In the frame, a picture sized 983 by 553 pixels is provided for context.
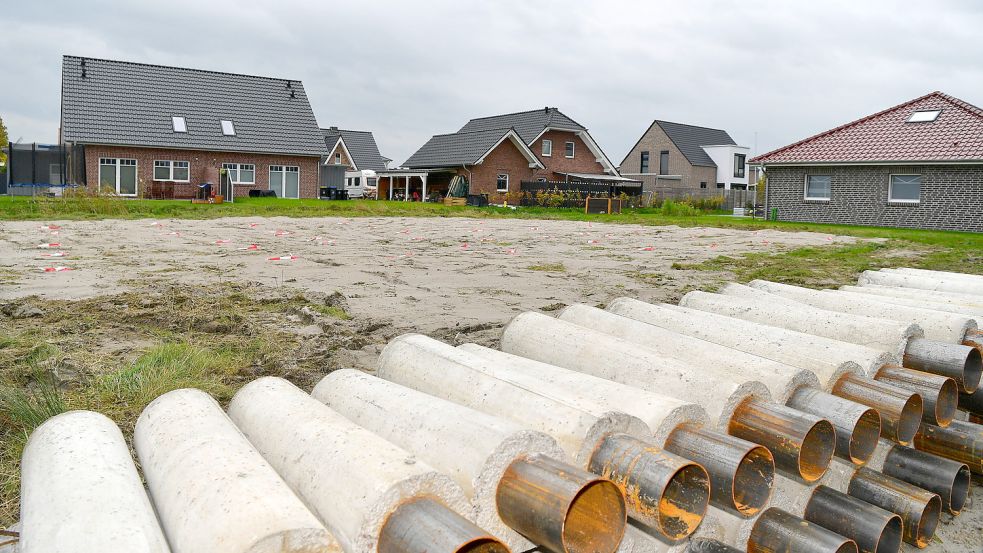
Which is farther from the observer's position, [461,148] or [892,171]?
[461,148]

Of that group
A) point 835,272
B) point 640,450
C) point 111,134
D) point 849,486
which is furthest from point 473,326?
point 111,134

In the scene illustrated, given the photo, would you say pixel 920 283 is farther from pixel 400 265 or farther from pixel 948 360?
pixel 400 265

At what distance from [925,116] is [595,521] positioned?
26896 mm

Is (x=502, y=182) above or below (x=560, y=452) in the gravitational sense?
above

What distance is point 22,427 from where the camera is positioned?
10.8 ft

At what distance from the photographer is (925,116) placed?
24328 millimetres

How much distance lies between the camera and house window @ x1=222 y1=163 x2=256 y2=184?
32.5 meters

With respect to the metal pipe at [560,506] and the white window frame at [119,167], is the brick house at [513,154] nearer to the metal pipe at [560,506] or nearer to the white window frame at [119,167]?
the white window frame at [119,167]

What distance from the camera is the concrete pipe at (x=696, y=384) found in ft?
8.72

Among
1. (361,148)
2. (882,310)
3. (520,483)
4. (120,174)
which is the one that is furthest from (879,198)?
(361,148)

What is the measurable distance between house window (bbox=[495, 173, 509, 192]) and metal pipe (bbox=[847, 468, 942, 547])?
36.5m

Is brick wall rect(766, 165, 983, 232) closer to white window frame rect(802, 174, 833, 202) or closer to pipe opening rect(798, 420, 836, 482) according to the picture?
white window frame rect(802, 174, 833, 202)

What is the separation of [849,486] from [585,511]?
163 centimetres

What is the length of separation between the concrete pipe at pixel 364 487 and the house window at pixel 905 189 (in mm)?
25039
